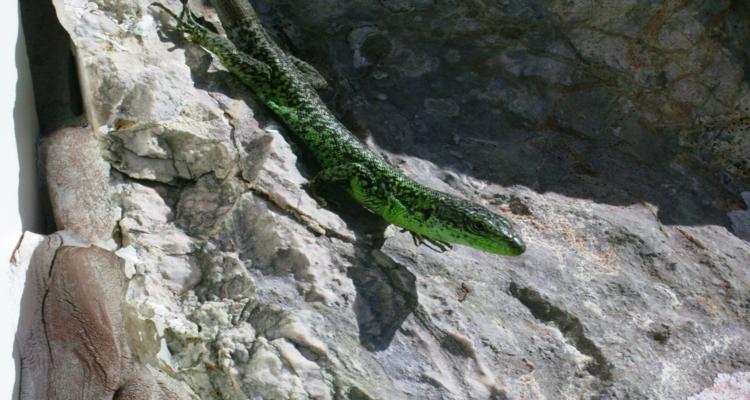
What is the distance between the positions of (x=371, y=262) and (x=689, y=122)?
292 cm

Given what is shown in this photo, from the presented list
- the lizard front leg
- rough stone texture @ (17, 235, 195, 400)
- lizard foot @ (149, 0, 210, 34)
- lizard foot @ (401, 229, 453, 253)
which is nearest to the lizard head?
lizard foot @ (401, 229, 453, 253)

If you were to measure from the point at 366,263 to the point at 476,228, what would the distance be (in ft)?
2.17

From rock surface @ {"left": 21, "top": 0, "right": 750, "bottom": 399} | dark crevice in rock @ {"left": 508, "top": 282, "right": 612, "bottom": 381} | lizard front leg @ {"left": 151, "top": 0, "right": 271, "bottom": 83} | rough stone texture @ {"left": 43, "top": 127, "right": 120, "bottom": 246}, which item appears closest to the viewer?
rock surface @ {"left": 21, "top": 0, "right": 750, "bottom": 399}

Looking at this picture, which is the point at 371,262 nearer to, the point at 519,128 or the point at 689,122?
the point at 519,128

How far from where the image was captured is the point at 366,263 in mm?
4125

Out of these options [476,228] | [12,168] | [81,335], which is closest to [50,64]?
[12,168]

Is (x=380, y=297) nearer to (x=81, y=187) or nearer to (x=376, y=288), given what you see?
(x=376, y=288)

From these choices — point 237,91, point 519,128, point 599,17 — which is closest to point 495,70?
point 519,128

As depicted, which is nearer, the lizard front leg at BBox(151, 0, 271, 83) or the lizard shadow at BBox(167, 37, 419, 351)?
the lizard shadow at BBox(167, 37, 419, 351)

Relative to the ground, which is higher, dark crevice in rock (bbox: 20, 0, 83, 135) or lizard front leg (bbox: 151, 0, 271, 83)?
lizard front leg (bbox: 151, 0, 271, 83)

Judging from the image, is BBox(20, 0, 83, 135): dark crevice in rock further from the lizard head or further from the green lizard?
the lizard head

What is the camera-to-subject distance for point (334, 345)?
362 centimetres

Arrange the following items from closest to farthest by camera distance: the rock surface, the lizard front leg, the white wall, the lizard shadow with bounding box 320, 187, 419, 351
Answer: the white wall → the rock surface → the lizard shadow with bounding box 320, 187, 419, 351 → the lizard front leg

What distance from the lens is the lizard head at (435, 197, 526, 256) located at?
420cm
